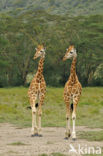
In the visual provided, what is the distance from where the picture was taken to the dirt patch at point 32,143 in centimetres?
972

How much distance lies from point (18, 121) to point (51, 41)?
4007cm

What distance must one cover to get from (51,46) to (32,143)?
45.2 metres

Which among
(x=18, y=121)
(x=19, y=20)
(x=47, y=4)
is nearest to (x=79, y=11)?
(x=47, y=4)

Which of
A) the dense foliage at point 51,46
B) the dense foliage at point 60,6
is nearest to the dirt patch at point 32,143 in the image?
the dense foliage at point 51,46

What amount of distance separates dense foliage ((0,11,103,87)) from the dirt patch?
129 ft

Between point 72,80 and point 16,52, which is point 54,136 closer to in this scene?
Result: point 72,80

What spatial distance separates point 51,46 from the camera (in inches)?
2205

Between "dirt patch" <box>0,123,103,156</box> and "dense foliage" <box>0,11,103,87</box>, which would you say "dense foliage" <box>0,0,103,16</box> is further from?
"dirt patch" <box>0,123,103,156</box>

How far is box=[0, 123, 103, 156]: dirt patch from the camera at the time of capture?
Result: 972 centimetres

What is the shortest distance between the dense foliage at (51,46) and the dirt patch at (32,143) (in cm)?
3942

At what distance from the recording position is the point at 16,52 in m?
55.2

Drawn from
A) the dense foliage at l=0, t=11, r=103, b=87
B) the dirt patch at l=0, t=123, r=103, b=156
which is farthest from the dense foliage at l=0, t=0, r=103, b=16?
the dirt patch at l=0, t=123, r=103, b=156

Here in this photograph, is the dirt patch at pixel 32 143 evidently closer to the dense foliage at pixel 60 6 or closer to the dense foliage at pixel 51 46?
the dense foliage at pixel 51 46

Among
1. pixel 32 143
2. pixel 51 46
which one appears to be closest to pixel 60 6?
pixel 51 46
